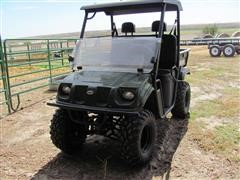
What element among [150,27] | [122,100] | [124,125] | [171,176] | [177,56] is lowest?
[171,176]

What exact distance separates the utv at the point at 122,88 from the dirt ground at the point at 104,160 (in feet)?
0.76

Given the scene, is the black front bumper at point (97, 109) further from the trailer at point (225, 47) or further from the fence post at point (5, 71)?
the trailer at point (225, 47)

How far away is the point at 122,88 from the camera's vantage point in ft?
11.0

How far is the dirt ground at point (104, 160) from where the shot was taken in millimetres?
3533

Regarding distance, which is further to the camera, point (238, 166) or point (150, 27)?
point (150, 27)

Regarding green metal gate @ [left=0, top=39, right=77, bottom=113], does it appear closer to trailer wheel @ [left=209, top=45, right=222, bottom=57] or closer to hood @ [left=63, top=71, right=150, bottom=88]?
hood @ [left=63, top=71, right=150, bottom=88]

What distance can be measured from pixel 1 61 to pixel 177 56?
11.7 ft

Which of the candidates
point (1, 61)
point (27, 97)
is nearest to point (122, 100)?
point (1, 61)

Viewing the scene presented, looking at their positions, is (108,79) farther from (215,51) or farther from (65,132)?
(215,51)

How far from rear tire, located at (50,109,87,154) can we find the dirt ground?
17cm

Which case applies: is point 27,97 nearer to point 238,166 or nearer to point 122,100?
point 122,100

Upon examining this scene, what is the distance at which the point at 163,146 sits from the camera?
4.22 meters

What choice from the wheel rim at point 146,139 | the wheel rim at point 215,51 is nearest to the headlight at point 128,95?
the wheel rim at point 146,139

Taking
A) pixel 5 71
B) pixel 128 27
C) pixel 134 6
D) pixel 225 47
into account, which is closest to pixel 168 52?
pixel 128 27
